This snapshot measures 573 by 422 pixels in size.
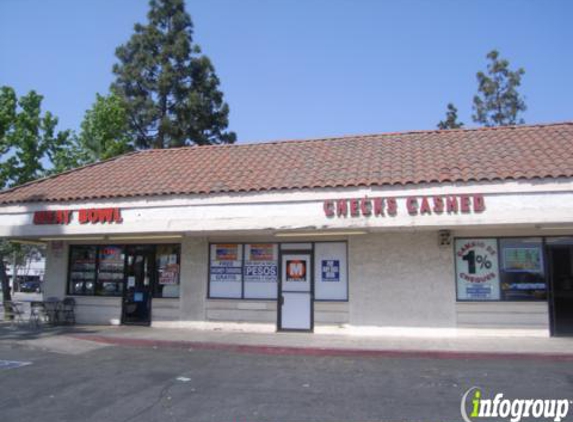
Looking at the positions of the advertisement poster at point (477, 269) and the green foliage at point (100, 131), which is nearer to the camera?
the advertisement poster at point (477, 269)

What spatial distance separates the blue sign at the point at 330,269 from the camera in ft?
47.0

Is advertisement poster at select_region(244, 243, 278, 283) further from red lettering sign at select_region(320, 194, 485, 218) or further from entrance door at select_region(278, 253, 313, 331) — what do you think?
red lettering sign at select_region(320, 194, 485, 218)

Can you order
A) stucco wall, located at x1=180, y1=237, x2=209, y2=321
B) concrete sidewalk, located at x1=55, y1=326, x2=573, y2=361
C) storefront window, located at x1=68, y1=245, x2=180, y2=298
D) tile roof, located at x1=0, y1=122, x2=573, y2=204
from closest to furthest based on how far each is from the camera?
1. concrete sidewalk, located at x1=55, y1=326, x2=573, y2=361
2. tile roof, located at x1=0, y1=122, x2=573, y2=204
3. stucco wall, located at x1=180, y1=237, x2=209, y2=321
4. storefront window, located at x1=68, y1=245, x2=180, y2=298

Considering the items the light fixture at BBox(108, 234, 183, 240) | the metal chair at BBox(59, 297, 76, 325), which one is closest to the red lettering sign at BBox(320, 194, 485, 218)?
the light fixture at BBox(108, 234, 183, 240)

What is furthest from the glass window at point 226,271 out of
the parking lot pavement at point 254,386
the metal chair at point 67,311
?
the metal chair at point 67,311

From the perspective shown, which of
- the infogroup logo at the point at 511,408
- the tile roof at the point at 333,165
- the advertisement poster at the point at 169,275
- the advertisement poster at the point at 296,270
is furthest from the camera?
the advertisement poster at the point at 169,275

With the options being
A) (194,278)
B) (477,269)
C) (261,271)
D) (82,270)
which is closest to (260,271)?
(261,271)

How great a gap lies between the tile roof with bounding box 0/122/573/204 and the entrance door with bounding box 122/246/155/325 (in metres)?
2.21

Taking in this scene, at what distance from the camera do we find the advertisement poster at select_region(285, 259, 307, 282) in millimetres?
14594

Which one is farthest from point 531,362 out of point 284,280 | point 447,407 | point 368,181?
point 284,280

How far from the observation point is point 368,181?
12.8 metres

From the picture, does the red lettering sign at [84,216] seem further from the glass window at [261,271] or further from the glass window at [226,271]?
the glass window at [261,271]

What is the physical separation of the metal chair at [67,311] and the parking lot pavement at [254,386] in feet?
15.6

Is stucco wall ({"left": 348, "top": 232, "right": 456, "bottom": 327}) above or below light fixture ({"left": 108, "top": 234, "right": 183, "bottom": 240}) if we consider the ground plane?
below
